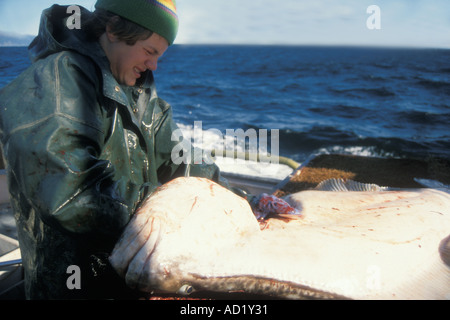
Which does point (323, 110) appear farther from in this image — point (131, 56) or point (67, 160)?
point (67, 160)

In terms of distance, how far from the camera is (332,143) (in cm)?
1177

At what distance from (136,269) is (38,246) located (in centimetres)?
55

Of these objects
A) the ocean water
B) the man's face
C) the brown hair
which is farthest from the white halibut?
the ocean water

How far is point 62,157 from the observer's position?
1335 mm

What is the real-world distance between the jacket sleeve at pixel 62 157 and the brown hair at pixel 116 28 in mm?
322

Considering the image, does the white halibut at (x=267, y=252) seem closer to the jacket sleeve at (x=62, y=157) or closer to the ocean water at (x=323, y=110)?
the jacket sleeve at (x=62, y=157)

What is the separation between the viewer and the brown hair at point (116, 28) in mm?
1736

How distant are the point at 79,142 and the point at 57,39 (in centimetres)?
61

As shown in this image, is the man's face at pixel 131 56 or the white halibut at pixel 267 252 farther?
the man's face at pixel 131 56
